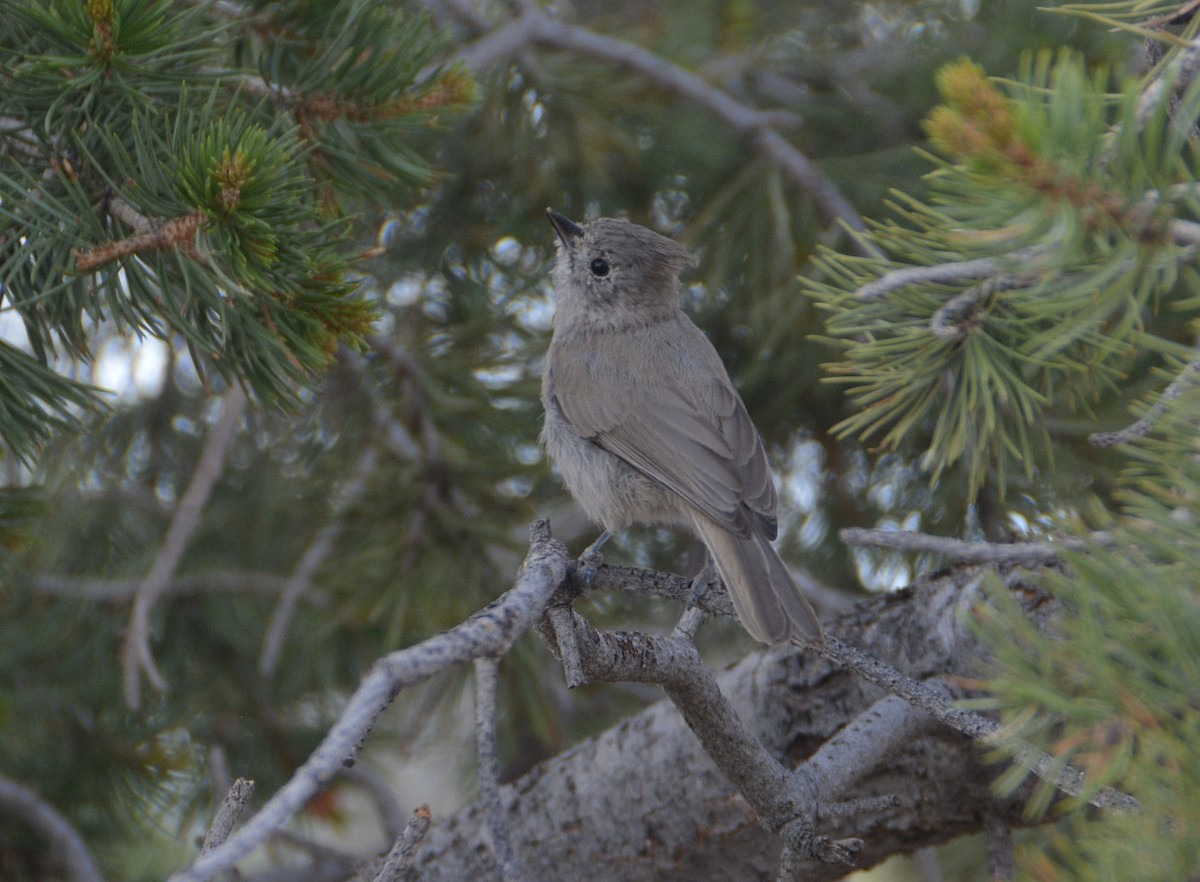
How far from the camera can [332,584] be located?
338cm

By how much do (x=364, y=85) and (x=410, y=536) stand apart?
1324 mm

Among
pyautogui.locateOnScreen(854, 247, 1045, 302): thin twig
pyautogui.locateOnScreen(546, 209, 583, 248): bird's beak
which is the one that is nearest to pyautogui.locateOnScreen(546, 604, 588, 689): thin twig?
pyautogui.locateOnScreen(854, 247, 1045, 302): thin twig

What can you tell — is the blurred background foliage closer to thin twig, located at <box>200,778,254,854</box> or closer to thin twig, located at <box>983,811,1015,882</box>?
thin twig, located at <box>983,811,1015,882</box>

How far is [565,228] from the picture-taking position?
3742 millimetres

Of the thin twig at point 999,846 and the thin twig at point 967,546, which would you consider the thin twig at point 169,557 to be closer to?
the thin twig at point 967,546

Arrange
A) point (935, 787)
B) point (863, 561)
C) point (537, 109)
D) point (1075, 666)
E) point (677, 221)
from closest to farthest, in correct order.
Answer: point (1075, 666), point (935, 787), point (863, 561), point (537, 109), point (677, 221)

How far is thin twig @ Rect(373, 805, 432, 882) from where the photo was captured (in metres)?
1.53

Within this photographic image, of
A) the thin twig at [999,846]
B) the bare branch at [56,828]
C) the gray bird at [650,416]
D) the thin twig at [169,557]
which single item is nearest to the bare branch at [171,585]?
the thin twig at [169,557]

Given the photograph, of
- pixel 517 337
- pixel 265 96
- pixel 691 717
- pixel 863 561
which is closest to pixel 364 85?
pixel 265 96

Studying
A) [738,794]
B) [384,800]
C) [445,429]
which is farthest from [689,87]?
[384,800]

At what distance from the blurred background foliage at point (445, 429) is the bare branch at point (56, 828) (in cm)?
22

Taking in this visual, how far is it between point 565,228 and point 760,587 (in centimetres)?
166

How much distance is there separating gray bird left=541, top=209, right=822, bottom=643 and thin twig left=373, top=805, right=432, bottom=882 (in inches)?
40.9

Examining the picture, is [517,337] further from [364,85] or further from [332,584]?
[364,85]
